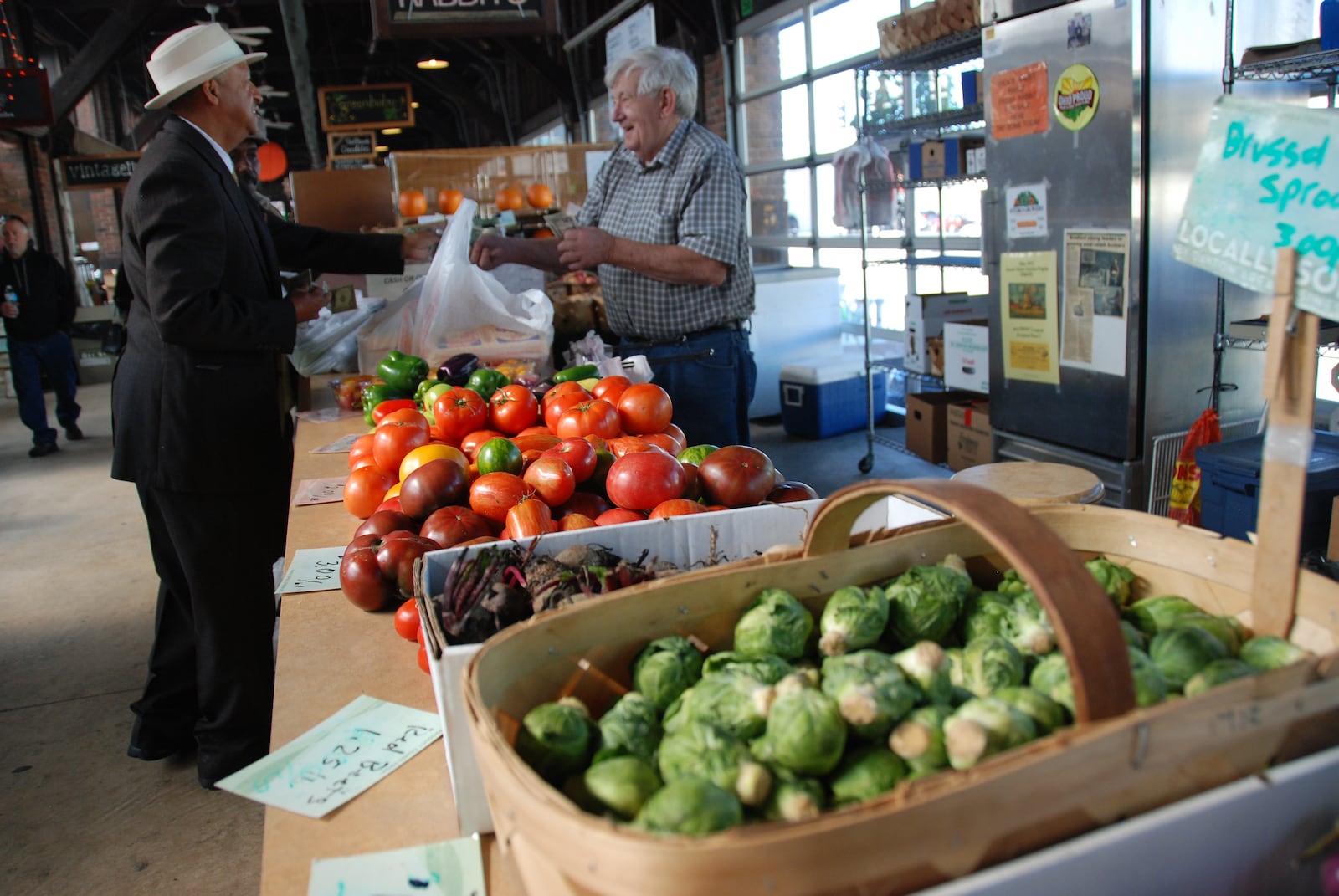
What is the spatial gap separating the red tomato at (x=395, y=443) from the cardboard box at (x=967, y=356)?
11.2ft

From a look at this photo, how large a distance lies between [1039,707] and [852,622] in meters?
0.20

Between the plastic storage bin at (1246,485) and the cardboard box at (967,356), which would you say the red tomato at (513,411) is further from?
the cardboard box at (967,356)

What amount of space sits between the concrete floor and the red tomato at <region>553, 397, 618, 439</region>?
1.31 m

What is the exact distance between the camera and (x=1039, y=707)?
2.51 feet

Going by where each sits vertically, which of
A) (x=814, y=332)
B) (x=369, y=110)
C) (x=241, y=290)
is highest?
(x=369, y=110)

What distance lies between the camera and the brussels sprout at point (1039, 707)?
29.9 inches

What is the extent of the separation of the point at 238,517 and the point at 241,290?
566 mm

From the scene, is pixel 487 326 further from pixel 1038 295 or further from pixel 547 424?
pixel 1038 295

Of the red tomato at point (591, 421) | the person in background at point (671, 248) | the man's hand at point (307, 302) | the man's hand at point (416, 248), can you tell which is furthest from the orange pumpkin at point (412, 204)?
the red tomato at point (591, 421)

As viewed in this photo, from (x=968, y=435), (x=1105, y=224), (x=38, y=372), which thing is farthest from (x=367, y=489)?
(x=38, y=372)

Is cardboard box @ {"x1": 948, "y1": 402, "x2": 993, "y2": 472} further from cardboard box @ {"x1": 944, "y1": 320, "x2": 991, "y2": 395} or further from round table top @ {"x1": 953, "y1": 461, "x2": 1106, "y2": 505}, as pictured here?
round table top @ {"x1": 953, "y1": 461, "x2": 1106, "y2": 505}

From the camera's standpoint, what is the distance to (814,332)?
7.09 meters

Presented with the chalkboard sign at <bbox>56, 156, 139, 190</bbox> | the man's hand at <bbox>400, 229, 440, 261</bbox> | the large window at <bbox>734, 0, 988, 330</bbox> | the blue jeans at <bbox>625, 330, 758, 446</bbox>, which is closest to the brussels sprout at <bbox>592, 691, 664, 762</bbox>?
the blue jeans at <bbox>625, 330, 758, 446</bbox>

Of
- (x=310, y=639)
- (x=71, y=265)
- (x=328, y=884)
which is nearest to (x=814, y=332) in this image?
(x=310, y=639)
